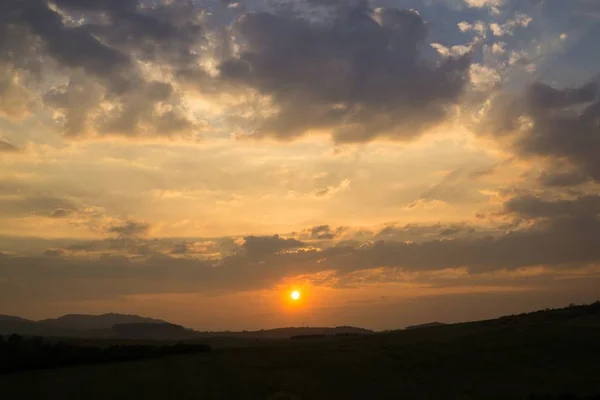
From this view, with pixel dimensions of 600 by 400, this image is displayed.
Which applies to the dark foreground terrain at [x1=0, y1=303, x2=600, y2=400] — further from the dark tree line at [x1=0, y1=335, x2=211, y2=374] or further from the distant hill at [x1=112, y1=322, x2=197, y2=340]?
the distant hill at [x1=112, y1=322, x2=197, y2=340]

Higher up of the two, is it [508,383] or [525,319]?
[525,319]

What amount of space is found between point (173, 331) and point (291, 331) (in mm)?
36081

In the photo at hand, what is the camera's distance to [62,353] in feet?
116

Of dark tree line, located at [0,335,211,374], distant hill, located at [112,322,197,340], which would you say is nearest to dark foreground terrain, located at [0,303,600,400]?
dark tree line, located at [0,335,211,374]

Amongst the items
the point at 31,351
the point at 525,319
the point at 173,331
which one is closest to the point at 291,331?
the point at 173,331

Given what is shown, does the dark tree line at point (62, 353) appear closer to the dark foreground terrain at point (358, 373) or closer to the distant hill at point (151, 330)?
the dark foreground terrain at point (358, 373)

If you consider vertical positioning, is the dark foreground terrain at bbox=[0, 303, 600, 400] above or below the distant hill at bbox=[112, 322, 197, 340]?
below

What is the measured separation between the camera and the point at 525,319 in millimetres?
52250

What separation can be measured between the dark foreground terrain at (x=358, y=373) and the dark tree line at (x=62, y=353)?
1195 millimetres

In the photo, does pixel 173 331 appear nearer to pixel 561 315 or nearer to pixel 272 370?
pixel 561 315

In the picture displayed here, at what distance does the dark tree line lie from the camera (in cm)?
3359

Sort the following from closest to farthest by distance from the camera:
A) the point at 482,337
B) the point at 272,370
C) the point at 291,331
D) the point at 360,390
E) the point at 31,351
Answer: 1. the point at 360,390
2. the point at 272,370
3. the point at 31,351
4. the point at 482,337
5. the point at 291,331

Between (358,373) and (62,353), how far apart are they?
59.4ft

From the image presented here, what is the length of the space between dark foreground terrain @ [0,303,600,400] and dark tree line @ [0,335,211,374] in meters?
1.20
